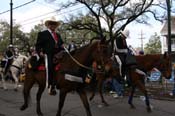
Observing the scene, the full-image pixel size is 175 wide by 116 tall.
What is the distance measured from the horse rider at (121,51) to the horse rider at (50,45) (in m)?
3.00

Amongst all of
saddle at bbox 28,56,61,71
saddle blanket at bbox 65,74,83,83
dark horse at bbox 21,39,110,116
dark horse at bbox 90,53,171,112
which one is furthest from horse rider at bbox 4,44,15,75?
saddle blanket at bbox 65,74,83,83

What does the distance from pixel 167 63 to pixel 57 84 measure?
13.8 feet

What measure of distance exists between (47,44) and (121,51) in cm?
354

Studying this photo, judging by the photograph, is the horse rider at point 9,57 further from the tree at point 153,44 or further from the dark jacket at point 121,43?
the tree at point 153,44

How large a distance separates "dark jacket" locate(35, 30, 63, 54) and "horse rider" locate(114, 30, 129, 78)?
304cm

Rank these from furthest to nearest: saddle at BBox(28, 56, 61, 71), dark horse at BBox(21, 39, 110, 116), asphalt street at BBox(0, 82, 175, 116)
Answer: asphalt street at BBox(0, 82, 175, 116)
saddle at BBox(28, 56, 61, 71)
dark horse at BBox(21, 39, 110, 116)

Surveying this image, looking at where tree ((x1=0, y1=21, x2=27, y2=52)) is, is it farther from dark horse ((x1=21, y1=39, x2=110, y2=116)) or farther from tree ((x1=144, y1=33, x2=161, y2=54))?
dark horse ((x1=21, y1=39, x2=110, y2=116))

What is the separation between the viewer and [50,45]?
36.7ft

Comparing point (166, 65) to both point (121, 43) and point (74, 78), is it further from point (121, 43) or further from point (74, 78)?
point (74, 78)

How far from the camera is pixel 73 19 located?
1599 inches

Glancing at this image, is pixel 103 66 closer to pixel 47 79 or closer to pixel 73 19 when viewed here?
pixel 47 79

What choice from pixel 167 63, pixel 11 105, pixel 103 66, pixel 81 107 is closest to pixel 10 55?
pixel 11 105

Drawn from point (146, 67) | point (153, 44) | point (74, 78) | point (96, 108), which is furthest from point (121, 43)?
point (153, 44)

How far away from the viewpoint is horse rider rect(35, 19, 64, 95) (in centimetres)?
1104
